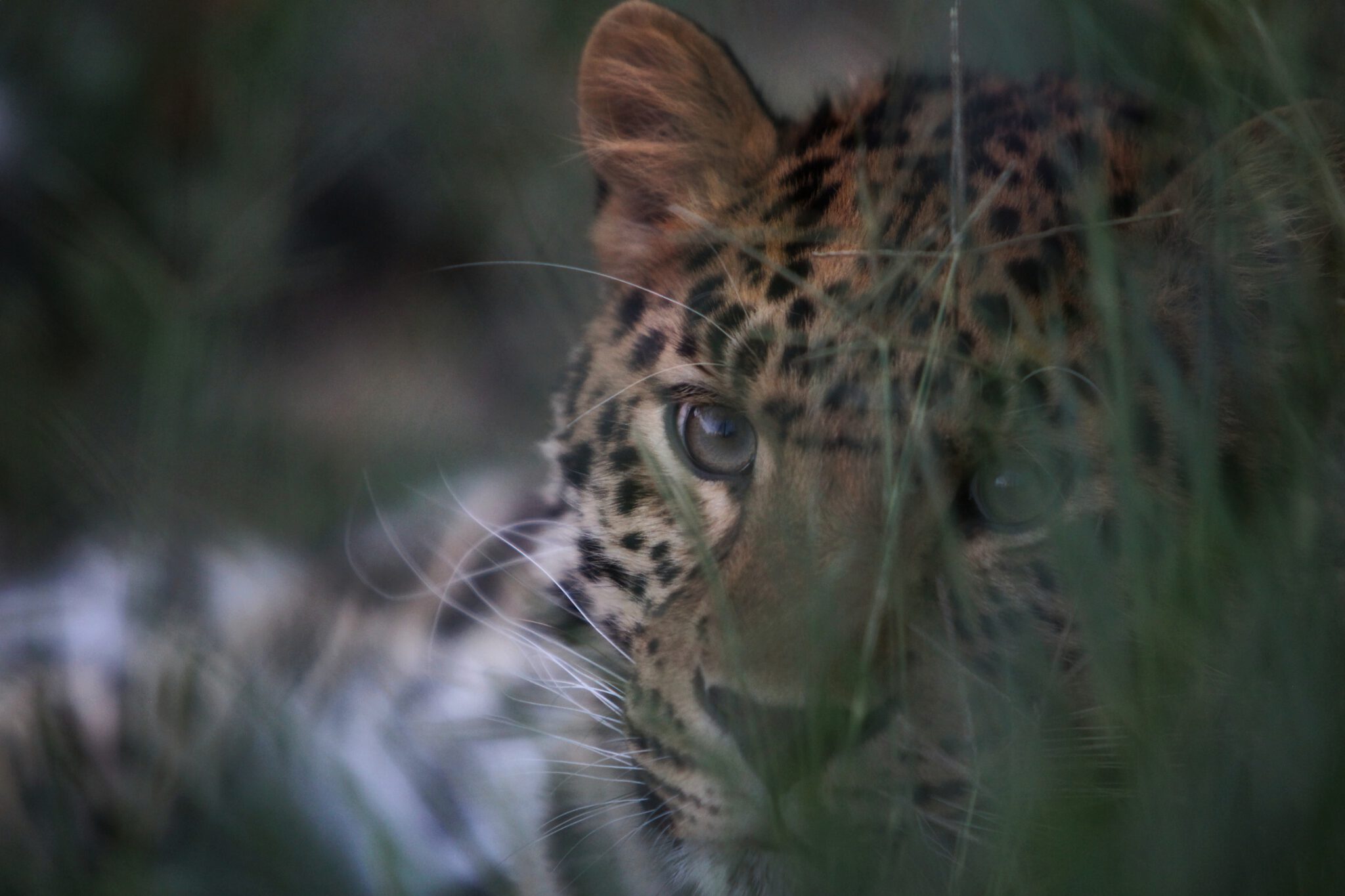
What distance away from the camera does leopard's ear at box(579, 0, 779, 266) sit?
6.81ft

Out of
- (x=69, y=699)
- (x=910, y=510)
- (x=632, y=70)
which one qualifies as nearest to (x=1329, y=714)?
(x=910, y=510)

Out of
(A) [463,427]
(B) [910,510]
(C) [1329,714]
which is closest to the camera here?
(C) [1329,714]

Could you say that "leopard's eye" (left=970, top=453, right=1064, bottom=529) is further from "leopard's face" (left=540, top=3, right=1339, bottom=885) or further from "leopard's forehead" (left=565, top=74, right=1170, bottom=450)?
"leopard's forehead" (left=565, top=74, right=1170, bottom=450)

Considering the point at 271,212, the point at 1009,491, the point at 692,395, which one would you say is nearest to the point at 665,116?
the point at 692,395

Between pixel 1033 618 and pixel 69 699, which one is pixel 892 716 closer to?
pixel 1033 618

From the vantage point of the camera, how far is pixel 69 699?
2906 mm

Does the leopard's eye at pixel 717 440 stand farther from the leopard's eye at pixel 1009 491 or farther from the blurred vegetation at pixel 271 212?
the blurred vegetation at pixel 271 212

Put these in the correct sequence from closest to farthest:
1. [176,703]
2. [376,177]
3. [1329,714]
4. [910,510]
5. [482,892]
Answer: [1329,714]
[910,510]
[176,703]
[482,892]
[376,177]

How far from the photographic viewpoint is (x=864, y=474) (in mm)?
1658

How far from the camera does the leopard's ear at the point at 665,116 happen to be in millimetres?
2076

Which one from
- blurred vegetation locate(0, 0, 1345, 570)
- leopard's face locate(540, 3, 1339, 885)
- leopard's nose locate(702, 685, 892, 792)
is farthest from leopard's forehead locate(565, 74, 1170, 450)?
leopard's nose locate(702, 685, 892, 792)

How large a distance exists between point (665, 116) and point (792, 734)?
132 cm

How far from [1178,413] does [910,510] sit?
395mm

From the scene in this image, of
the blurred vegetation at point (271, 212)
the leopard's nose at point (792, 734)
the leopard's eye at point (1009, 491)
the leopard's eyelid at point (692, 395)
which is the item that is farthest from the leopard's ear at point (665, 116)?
the leopard's nose at point (792, 734)
